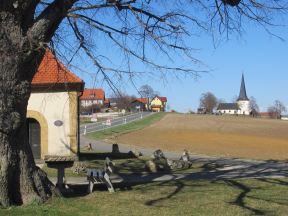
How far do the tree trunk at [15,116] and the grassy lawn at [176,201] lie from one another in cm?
53

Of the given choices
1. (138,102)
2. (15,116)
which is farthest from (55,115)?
(138,102)

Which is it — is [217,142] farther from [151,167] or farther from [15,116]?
[15,116]

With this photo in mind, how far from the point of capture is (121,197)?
12.2m

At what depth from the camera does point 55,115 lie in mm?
28016

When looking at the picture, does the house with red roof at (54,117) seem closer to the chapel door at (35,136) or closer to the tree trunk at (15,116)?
the chapel door at (35,136)

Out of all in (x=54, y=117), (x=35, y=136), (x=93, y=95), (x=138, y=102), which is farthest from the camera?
(x=138, y=102)

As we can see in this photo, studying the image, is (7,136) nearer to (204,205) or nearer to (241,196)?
(204,205)

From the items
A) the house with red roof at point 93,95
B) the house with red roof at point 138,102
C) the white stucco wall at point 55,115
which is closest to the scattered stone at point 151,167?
the house with red roof at point 138,102

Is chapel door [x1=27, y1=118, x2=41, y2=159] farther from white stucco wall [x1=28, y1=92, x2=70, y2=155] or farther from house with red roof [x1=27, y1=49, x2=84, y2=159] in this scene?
white stucco wall [x1=28, y1=92, x2=70, y2=155]

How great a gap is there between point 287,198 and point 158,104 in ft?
606

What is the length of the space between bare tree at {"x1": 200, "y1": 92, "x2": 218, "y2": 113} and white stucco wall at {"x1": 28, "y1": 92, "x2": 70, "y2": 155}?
156 m

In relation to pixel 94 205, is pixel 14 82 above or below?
above

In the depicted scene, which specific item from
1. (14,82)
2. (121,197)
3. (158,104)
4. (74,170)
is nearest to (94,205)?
(121,197)

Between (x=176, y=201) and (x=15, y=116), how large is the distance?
3.80 meters
